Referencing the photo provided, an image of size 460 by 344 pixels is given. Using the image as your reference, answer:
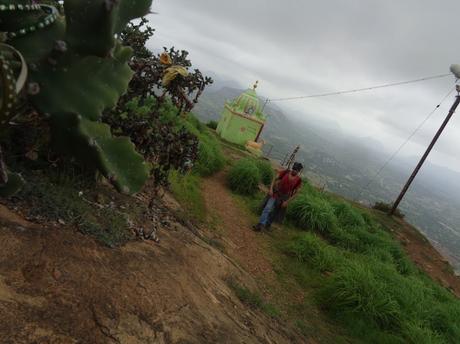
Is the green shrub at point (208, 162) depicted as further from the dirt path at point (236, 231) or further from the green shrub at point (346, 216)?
the green shrub at point (346, 216)

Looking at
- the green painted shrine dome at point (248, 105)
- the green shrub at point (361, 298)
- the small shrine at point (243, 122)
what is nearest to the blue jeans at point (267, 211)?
the green shrub at point (361, 298)

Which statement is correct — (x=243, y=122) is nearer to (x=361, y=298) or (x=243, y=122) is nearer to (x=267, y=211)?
(x=267, y=211)

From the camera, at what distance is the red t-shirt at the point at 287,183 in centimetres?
758

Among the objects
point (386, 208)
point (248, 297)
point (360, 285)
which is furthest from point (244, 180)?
point (386, 208)

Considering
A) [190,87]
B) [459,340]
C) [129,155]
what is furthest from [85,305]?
[459,340]

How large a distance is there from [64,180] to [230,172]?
6905mm

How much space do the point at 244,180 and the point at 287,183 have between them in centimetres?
242

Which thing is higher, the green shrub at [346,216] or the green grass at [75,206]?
the green grass at [75,206]

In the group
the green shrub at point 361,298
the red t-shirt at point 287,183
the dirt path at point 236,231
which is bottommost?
the dirt path at point 236,231

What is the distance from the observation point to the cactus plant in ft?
7.60

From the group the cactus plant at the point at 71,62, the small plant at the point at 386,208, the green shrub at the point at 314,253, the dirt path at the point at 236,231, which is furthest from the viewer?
the small plant at the point at 386,208

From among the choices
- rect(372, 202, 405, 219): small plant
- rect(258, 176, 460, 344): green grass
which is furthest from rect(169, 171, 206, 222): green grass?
rect(372, 202, 405, 219): small plant

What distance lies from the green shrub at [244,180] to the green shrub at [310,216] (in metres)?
1.17

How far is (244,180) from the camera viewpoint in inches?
391
